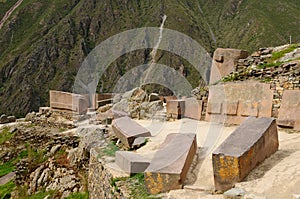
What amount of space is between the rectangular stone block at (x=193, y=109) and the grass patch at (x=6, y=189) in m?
6.21

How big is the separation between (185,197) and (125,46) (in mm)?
53336

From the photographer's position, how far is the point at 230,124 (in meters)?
8.55

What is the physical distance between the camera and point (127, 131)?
8086 mm

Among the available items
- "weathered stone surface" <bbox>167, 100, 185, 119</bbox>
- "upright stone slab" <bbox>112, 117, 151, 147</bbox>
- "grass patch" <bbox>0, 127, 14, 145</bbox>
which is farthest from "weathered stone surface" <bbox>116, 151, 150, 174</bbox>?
"grass patch" <bbox>0, 127, 14, 145</bbox>

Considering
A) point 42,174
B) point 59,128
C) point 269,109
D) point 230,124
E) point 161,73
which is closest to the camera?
point 269,109

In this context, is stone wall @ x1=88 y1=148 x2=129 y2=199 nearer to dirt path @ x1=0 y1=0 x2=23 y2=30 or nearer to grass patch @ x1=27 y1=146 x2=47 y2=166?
grass patch @ x1=27 y1=146 x2=47 y2=166

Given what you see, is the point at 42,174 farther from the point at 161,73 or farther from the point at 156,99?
the point at 161,73

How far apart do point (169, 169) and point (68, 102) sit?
10.3 m

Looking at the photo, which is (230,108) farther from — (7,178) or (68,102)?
(7,178)

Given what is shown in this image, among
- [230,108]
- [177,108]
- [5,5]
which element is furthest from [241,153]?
[5,5]

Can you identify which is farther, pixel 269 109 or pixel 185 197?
pixel 269 109

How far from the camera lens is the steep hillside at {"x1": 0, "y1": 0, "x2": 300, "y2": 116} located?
196ft

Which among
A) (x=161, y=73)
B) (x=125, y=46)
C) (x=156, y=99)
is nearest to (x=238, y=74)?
(x=156, y=99)

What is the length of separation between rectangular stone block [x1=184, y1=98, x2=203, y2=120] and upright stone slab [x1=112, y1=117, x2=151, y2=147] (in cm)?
218
